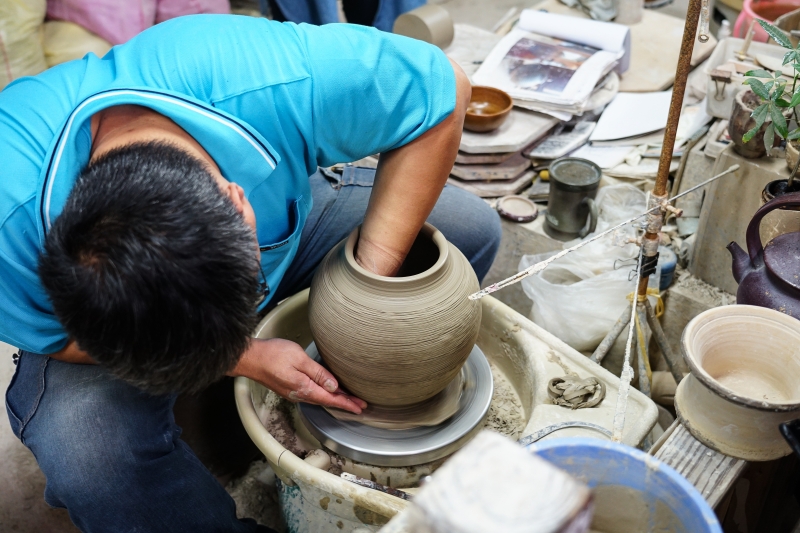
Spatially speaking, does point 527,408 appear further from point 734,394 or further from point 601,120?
point 601,120

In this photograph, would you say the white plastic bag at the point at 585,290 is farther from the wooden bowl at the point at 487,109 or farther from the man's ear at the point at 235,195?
the man's ear at the point at 235,195

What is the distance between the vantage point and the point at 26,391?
1464mm

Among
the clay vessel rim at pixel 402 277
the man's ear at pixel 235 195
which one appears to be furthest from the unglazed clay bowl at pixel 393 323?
the man's ear at pixel 235 195

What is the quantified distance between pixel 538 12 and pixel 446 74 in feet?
6.74

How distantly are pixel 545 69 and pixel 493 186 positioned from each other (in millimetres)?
684

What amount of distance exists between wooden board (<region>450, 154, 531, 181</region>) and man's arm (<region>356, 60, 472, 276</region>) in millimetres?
1116

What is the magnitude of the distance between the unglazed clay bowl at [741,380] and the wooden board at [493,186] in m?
1.44

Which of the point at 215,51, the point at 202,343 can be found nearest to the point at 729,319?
the point at 202,343

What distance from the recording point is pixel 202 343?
100cm

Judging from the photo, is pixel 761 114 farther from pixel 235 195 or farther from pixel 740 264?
pixel 235 195

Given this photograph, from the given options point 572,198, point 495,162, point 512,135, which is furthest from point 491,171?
point 572,198

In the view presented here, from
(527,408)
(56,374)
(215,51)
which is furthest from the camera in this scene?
(527,408)

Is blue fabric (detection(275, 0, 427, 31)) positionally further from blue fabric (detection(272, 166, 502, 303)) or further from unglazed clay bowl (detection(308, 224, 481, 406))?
unglazed clay bowl (detection(308, 224, 481, 406))

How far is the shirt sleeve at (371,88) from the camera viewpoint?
1357 millimetres
